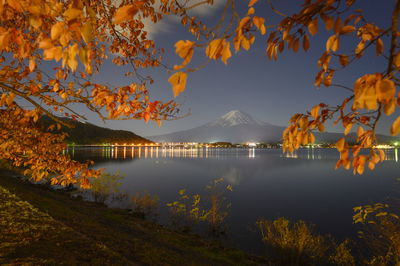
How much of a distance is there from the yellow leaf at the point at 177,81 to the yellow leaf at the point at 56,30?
2.48ft

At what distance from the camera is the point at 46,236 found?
242 inches

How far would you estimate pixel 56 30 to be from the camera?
51.1 inches

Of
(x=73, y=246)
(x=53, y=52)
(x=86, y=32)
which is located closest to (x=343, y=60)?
(x=86, y=32)

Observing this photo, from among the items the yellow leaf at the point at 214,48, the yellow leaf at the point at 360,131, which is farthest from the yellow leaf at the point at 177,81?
the yellow leaf at the point at 360,131

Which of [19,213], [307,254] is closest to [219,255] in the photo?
[307,254]

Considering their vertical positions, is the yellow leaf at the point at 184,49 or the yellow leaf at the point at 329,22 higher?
the yellow leaf at the point at 329,22

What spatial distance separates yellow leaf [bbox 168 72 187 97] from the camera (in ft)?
4.73

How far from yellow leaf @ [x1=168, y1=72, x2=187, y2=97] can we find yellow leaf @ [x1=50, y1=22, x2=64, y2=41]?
0.76 meters

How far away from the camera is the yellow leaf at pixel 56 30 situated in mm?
1271

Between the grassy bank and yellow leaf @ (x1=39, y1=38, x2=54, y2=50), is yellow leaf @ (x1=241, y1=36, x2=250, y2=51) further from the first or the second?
the grassy bank

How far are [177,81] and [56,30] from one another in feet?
2.72

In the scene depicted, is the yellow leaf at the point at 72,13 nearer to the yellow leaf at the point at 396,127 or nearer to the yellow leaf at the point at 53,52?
the yellow leaf at the point at 53,52

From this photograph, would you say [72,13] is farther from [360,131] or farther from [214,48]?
[360,131]

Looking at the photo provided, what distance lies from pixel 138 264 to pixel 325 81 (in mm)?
6438
